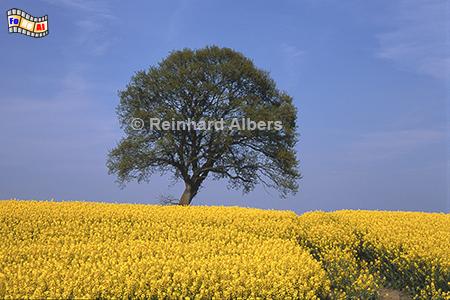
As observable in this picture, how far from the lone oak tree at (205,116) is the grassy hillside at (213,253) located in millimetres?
12172

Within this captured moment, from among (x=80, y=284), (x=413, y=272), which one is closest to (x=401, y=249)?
(x=413, y=272)

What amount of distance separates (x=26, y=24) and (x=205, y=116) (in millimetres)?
11690

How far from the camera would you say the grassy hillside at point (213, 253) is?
7.67m

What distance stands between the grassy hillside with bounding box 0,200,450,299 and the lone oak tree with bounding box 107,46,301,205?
39.9 feet

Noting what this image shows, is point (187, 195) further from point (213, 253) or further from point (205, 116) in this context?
point (213, 253)

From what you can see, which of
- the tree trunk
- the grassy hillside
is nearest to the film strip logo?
the grassy hillside

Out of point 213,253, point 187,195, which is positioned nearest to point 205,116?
point 187,195

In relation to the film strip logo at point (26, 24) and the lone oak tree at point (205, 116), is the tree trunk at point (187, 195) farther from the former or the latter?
the film strip logo at point (26, 24)

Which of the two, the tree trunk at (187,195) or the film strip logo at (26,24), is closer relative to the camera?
the film strip logo at (26,24)

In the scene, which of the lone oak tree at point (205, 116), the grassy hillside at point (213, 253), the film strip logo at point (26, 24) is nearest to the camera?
the grassy hillside at point (213, 253)

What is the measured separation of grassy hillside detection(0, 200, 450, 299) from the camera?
767cm

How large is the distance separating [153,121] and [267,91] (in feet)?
24.0

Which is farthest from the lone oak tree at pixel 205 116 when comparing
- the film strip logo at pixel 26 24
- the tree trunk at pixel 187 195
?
the film strip logo at pixel 26 24

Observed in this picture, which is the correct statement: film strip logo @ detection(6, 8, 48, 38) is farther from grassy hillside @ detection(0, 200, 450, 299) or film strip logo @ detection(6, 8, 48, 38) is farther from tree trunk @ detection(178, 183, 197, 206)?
tree trunk @ detection(178, 183, 197, 206)
